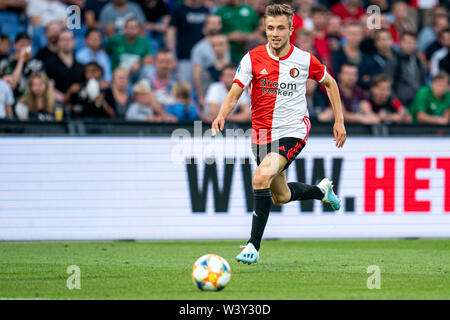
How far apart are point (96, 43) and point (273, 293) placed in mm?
8438

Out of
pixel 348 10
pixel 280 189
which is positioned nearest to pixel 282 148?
pixel 280 189

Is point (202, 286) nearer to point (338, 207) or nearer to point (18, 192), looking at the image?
point (338, 207)

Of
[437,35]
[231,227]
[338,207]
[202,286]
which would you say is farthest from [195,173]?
[437,35]

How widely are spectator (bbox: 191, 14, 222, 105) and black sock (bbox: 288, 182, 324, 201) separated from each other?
5.38 m

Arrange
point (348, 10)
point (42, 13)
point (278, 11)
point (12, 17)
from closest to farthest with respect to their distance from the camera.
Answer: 1. point (278, 11)
2. point (42, 13)
3. point (12, 17)
4. point (348, 10)

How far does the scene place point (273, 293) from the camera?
6.75m

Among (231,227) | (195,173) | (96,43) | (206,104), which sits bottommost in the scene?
(231,227)

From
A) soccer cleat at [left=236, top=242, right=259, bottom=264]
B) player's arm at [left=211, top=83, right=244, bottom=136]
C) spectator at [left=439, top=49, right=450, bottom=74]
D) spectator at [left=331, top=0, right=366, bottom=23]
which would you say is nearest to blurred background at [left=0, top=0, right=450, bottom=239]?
spectator at [left=439, top=49, right=450, bottom=74]

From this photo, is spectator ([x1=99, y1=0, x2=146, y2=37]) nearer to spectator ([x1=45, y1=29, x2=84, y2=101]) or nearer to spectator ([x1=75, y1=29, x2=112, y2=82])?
spectator ([x1=75, y1=29, x2=112, y2=82])

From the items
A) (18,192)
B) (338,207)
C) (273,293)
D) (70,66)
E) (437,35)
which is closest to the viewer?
(273,293)

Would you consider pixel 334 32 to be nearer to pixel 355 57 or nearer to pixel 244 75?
pixel 355 57

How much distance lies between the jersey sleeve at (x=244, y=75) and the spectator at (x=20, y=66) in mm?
5510

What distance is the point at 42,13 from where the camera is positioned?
1454 cm

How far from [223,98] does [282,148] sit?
5048 mm
